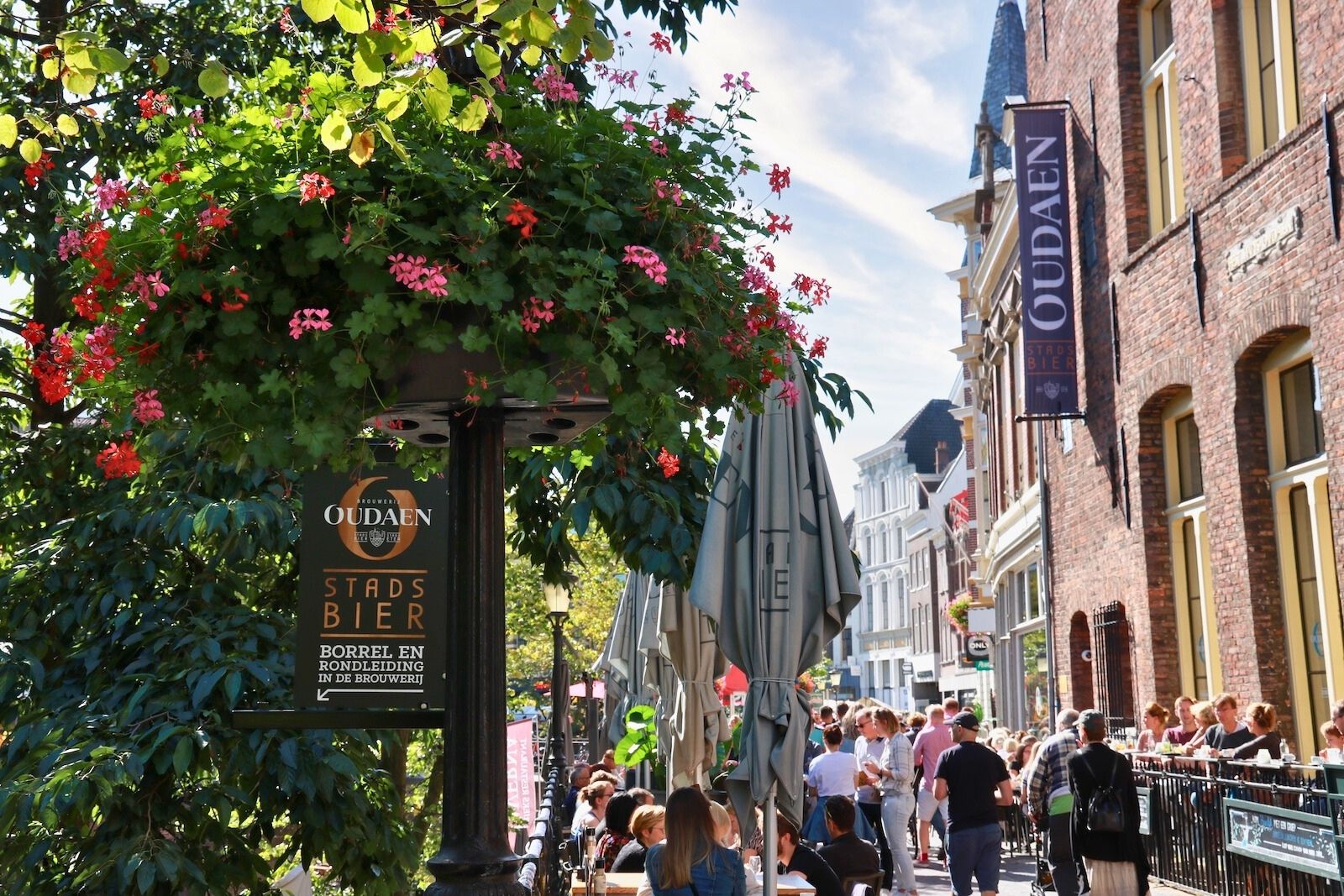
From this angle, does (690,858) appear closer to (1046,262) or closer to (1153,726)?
(1153,726)

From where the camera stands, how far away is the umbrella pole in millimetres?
6184

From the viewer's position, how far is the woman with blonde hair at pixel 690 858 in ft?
20.3

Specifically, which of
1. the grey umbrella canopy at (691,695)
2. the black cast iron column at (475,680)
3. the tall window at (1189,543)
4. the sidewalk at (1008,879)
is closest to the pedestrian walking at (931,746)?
the sidewalk at (1008,879)

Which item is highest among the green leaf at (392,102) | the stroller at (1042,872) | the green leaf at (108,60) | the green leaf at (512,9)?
→ the green leaf at (108,60)

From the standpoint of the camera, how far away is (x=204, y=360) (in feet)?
11.3

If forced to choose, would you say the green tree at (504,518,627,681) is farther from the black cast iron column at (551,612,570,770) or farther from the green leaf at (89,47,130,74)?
the green leaf at (89,47,130,74)

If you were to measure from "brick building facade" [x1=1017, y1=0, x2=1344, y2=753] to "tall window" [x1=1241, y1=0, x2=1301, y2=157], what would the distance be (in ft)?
0.08

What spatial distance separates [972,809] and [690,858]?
223 inches

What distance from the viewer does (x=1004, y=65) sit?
43656 mm

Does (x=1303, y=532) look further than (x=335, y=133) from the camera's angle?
Yes

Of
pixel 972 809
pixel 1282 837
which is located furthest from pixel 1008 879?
pixel 1282 837

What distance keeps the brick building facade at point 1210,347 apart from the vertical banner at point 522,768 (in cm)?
696

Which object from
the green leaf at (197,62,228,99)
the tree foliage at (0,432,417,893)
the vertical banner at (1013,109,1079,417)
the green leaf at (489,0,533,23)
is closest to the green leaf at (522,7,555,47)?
the green leaf at (489,0,533,23)

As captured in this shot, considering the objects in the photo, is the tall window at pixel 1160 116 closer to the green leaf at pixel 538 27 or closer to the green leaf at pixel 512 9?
the green leaf at pixel 538 27
